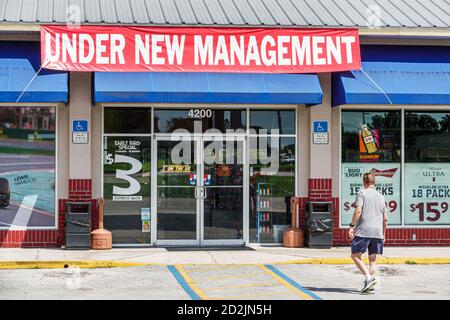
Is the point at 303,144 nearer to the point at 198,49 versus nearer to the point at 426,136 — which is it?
the point at 426,136

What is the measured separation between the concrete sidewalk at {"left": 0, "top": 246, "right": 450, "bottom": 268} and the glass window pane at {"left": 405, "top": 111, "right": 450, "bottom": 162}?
2.06 metres

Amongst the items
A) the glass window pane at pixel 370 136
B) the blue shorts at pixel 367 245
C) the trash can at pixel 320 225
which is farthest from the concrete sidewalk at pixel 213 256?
the blue shorts at pixel 367 245

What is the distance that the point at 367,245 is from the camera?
12.5m

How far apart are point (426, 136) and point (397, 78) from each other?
1.66 metres

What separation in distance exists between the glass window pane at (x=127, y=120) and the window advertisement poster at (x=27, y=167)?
1129mm

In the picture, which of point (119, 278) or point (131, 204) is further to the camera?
point (131, 204)

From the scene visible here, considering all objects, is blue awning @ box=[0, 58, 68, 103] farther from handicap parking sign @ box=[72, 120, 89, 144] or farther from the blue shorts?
the blue shorts

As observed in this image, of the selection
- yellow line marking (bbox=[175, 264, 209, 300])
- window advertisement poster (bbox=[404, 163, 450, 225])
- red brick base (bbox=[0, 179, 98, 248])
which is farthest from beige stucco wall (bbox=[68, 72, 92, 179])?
window advertisement poster (bbox=[404, 163, 450, 225])

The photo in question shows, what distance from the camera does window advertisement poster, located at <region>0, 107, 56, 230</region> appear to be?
17.3m

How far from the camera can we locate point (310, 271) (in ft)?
49.0

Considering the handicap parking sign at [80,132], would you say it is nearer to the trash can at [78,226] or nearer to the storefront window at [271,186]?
the trash can at [78,226]

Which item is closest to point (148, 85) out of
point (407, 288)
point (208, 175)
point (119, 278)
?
point (208, 175)

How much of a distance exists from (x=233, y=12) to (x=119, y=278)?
6901mm

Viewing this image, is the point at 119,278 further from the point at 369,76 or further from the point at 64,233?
the point at 369,76
